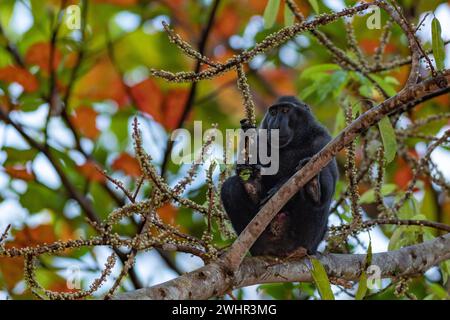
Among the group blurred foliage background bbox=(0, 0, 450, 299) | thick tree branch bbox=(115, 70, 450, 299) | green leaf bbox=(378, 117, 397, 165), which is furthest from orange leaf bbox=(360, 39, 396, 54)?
green leaf bbox=(378, 117, 397, 165)

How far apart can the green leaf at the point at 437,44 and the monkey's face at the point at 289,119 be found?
2217mm

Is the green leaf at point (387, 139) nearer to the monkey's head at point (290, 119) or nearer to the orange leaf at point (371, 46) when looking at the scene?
the monkey's head at point (290, 119)

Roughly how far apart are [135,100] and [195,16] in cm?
216

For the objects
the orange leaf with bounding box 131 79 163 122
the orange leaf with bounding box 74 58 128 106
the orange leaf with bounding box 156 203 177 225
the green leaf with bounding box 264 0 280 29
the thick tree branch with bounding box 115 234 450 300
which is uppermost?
the orange leaf with bounding box 74 58 128 106

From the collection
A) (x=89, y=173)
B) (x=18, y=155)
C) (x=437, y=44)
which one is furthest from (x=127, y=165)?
(x=437, y=44)

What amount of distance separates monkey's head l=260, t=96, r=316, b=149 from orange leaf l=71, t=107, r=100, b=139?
10.5ft

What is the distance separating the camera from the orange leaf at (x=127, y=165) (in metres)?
8.92

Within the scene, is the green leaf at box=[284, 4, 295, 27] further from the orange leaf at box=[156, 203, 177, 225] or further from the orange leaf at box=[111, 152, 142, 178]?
the orange leaf at box=[111, 152, 142, 178]

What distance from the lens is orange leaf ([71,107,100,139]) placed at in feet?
30.3

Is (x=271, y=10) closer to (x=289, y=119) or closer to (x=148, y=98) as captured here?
(x=289, y=119)

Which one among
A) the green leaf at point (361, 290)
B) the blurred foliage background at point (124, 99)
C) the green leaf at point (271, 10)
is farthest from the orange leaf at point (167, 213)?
the green leaf at point (361, 290)
